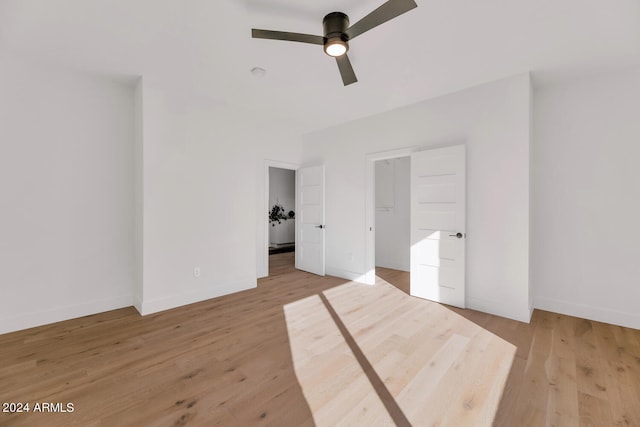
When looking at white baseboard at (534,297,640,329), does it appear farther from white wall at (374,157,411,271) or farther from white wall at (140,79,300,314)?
white wall at (140,79,300,314)

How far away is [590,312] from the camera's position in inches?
123

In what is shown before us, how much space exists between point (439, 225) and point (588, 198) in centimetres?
167

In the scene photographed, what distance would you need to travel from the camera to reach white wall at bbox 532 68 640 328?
9.67ft

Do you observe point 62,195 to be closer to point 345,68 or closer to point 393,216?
point 345,68

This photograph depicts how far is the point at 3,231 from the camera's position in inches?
109

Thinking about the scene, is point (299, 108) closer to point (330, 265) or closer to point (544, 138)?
point (330, 265)

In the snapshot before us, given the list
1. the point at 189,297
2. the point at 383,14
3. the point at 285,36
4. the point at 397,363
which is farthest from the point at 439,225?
the point at 189,297

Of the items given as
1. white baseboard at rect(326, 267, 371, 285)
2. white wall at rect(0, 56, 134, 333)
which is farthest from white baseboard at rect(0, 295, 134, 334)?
white baseboard at rect(326, 267, 371, 285)

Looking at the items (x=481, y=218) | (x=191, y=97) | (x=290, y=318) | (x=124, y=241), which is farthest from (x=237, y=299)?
(x=481, y=218)

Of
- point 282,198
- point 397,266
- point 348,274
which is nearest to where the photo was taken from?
point 348,274

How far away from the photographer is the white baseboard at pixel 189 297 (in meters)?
3.29

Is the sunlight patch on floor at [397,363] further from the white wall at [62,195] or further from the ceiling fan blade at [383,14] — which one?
the ceiling fan blade at [383,14]

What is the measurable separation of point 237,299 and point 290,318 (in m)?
1.07

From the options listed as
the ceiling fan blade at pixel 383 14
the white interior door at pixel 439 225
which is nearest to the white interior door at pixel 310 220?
the white interior door at pixel 439 225
